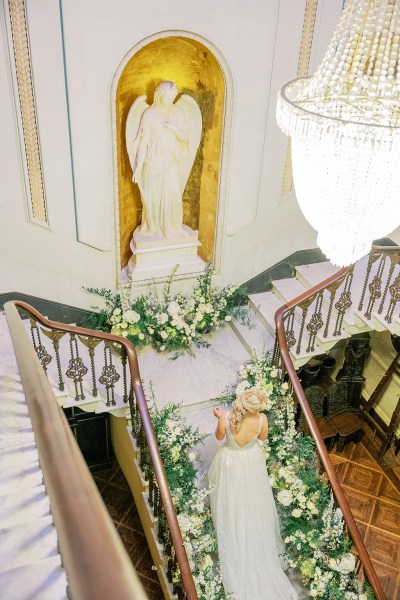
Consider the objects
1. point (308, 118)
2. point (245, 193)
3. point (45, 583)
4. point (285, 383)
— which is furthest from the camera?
point (245, 193)

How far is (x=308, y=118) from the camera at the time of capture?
2.54 metres

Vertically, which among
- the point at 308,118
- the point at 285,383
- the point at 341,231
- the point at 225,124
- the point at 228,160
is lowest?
the point at 285,383

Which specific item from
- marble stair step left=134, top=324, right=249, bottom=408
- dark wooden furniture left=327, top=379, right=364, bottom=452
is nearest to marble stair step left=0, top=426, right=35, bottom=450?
marble stair step left=134, top=324, right=249, bottom=408

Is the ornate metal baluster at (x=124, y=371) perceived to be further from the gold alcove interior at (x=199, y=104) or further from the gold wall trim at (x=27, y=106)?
the gold alcove interior at (x=199, y=104)

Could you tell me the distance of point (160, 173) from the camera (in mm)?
5973

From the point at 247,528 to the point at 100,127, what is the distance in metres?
3.76

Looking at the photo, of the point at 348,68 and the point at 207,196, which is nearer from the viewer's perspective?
the point at 348,68

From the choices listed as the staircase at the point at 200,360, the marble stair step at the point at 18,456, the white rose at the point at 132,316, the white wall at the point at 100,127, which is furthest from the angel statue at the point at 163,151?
the marble stair step at the point at 18,456

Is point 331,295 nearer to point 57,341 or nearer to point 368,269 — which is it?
point 368,269

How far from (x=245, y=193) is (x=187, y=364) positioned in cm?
196

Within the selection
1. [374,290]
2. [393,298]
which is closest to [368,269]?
[374,290]

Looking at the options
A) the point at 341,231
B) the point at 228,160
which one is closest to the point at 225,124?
the point at 228,160

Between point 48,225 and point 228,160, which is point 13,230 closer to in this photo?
point 48,225

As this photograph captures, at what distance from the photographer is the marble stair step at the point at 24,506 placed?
2.27m
